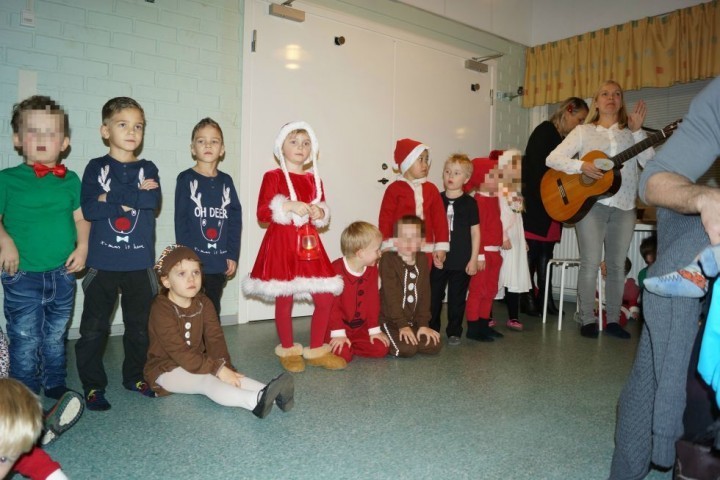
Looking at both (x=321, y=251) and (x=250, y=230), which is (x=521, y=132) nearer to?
(x=250, y=230)

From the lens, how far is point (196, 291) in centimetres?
218

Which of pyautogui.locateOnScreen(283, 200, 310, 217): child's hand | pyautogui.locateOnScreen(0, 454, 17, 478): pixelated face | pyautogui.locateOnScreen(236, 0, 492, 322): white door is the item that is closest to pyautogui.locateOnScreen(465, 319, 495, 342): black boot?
pyautogui.locateOnScreen(236, 0, 492, 322): white door

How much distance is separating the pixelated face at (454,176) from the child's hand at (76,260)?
2.13 metres

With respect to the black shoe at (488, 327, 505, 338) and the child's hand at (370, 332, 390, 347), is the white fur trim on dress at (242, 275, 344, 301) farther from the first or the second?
the black shoe at (488, 327, 505, 338)

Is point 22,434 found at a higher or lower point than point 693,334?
lower

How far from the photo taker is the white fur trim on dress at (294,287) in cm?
261

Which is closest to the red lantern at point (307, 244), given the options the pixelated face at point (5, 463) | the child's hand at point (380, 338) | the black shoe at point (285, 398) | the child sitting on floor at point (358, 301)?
the child sitting on floor at point (358, 301)

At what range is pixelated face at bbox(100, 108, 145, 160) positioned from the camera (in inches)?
87.3

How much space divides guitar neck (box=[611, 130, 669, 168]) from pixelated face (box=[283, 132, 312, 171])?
210 cm

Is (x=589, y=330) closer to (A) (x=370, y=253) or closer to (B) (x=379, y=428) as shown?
(A) (x=370, y=253)

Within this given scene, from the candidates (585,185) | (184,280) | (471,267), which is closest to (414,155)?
(471,267)

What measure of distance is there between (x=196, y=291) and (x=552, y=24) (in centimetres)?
487

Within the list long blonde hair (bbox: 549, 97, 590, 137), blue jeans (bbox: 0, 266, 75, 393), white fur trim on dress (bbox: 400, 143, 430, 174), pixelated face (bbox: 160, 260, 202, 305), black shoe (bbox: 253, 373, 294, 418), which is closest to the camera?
black shoe (bbox: 253, 373, 294, 418)

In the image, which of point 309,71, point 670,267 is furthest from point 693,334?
point 309,71
